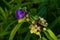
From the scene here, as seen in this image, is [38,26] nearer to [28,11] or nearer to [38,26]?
[38,26]

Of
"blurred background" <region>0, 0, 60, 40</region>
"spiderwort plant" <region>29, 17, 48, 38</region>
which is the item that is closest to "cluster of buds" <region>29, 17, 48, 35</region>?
"spiderwort plant" <region>29, 17, 48, 38</region>

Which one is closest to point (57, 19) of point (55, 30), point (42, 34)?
point (55, 30)

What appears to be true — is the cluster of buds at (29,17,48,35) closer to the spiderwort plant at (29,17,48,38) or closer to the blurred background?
the spiderwort plant at (29,17,48,38)

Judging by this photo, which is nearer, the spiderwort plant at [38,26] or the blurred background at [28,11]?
the spiderwort plant at [38,26]

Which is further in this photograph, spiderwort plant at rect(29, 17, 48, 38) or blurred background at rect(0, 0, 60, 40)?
blurred background at rect(0, 0, 60, 40)

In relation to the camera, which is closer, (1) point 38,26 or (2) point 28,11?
(1) point 38,26

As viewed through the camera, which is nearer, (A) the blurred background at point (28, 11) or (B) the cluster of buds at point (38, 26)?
(B) the cluster of buds at point (38, 26)

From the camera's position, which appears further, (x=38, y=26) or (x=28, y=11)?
(x=28, y=11)

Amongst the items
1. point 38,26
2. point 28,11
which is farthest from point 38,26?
point 28,11

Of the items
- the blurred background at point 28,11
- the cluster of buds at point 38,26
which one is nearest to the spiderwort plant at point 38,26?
the cluster of buds at point 38,26

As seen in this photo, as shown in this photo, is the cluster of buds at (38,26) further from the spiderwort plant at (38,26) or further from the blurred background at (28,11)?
the blurred background at (28,11)

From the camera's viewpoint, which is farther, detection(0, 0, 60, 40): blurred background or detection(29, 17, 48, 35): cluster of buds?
detection(0, 0, 60, 40): blurred background
